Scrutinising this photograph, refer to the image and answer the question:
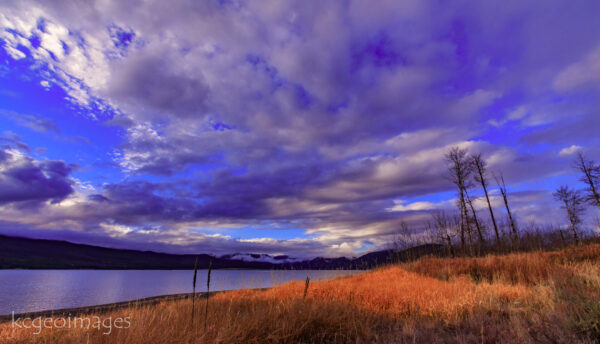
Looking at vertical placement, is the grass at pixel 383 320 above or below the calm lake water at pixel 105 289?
above

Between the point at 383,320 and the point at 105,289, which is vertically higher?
the point at 383,320

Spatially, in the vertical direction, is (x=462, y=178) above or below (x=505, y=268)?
above

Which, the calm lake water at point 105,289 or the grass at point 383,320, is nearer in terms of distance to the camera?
the grass at point 383,320

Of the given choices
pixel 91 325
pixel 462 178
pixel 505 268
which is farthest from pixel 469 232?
pixel 91 325

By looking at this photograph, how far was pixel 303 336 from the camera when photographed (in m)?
5.86

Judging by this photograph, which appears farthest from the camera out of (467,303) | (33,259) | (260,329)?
(33,259)

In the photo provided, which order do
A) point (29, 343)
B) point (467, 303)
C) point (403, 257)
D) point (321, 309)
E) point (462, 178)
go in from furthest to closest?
point (462, 178) < point (403, 257) < point (467, 303) < point (321, 309) < point (29, 343)

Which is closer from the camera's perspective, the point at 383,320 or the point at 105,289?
the point at 383,320

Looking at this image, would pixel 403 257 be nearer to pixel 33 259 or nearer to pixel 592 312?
pixel 592 312

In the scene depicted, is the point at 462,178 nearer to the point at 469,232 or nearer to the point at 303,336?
the point at 469,232

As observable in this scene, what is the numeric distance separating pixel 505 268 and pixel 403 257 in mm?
13922

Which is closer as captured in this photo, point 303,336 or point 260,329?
point 260,329

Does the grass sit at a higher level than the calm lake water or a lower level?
higher

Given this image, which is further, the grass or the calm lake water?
the calm lake water
